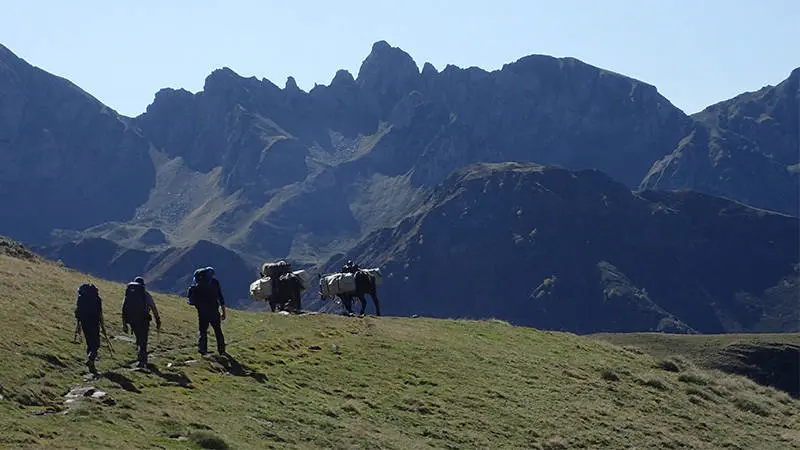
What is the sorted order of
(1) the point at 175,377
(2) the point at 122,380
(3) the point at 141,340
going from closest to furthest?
1. (2) the point at 122,380
2. (1) the point at 175,377
3. (3) the point at 141,340

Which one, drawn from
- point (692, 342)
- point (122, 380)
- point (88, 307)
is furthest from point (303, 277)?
point (692, 342)

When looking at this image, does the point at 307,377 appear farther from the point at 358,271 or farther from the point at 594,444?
the point at 358,271

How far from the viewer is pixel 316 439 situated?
97.1 feet

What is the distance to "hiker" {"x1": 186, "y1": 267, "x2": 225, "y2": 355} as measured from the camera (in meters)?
37.2

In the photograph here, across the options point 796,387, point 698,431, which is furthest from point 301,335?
point 796,387

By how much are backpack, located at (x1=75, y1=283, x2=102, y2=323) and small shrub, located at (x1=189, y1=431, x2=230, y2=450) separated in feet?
29.3

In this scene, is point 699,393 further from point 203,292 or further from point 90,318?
point 90,318

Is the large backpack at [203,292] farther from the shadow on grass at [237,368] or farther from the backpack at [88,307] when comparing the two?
the backpack at [88,307]

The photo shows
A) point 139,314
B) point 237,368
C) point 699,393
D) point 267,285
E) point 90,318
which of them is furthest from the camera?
point 267,285

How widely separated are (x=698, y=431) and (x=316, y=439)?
776 inches

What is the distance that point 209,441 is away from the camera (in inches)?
1013

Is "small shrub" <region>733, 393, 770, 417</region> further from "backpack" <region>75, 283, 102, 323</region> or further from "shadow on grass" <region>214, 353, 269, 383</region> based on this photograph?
"backpack" <region>75, 283, 102, 323</region>

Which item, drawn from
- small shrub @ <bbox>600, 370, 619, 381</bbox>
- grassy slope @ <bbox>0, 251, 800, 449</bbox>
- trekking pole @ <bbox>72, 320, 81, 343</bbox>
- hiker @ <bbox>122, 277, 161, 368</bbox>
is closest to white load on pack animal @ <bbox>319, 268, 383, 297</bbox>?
grassy slope @ <bbox>0, 251, 800, 449</bbox>

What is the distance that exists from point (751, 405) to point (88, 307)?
33.6m
